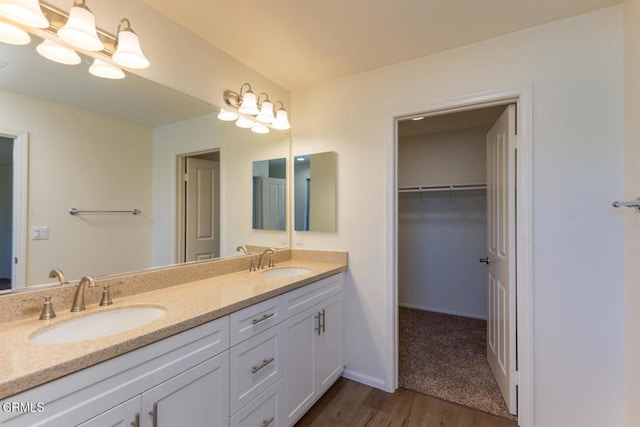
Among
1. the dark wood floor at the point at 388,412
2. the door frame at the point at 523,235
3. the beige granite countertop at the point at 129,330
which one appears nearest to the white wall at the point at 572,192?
the door frame at the point at 523,235

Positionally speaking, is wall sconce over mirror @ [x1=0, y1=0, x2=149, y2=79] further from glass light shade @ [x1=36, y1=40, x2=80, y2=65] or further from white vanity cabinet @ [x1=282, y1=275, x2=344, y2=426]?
white vanity cabinet @ [x1=282, y1=275, x2=344, y2=426]

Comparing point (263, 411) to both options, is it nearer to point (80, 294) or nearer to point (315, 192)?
point (80, 294)

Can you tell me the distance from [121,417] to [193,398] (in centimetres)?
27

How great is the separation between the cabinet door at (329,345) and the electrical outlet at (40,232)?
149 cm

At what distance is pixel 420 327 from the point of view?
3281 millimetres

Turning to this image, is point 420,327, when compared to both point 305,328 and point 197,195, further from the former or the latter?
point 197,195

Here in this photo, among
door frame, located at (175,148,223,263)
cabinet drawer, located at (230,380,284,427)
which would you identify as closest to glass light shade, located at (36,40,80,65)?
door frame, located at (175,148,223,263)

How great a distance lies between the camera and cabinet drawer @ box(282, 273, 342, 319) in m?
1.68

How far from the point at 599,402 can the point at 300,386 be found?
1.63 metres

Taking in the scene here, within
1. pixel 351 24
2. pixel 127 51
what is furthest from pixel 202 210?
pixel 351 24

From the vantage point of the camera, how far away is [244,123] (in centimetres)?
219

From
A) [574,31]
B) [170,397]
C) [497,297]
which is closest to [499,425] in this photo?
[497,297]

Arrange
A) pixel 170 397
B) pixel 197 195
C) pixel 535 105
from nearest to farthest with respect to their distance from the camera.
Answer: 1. pixel 170 397
2. pixel 535 105
3. pixel 197 195

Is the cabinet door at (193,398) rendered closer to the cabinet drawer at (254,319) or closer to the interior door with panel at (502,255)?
the cabinet drawer at (254,319)
